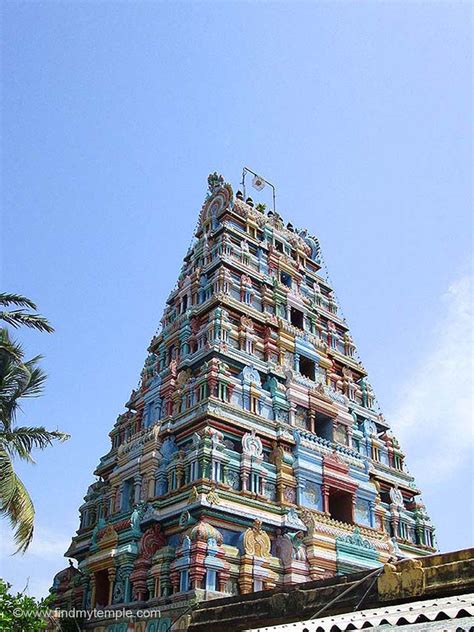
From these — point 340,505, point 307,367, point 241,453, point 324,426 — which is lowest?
point 340,505

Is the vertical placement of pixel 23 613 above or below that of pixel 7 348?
below

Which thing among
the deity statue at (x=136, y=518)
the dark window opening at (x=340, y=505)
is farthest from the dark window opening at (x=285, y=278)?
the deity statue at (x=136, y=518)

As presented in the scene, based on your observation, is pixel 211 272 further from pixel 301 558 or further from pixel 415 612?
pixel 415 612

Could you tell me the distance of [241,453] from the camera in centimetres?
2161

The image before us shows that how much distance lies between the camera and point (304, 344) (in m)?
27.3

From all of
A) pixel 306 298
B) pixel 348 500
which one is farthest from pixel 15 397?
pixel 306 298

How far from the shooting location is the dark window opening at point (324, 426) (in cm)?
2602

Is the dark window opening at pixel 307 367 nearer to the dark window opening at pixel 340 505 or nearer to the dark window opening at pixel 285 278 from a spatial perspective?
the dark window opening at pixel 285 278

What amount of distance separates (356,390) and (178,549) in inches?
505

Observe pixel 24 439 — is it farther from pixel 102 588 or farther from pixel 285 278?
pixel 285 278

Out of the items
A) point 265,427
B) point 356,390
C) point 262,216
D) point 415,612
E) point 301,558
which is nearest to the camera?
point 415,612

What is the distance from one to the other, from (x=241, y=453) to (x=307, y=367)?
23.9ft

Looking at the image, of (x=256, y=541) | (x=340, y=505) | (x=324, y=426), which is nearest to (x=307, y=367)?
(x=324, y=426)

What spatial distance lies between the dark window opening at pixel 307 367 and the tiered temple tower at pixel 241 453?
50mm
